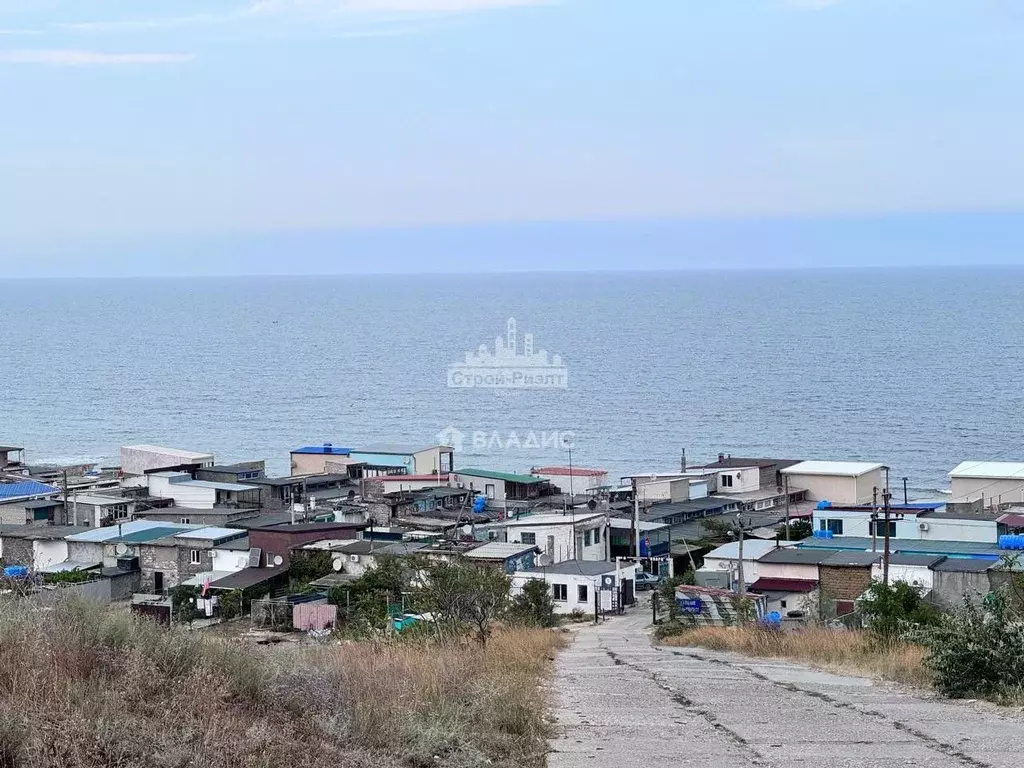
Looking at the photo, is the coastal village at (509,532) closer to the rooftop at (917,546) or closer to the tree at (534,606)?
the rooftop at (917,546)

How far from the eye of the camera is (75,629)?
20.1 feet

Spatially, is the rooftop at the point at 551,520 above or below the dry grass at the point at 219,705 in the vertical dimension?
below

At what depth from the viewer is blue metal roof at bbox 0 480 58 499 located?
35281 mm

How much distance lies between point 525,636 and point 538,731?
4974 mm

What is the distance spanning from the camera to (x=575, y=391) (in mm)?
79938

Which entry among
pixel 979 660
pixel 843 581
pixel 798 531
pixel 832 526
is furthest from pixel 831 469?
pixel 979 660

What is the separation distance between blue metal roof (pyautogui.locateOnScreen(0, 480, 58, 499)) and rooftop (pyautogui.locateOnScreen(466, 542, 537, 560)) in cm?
1511

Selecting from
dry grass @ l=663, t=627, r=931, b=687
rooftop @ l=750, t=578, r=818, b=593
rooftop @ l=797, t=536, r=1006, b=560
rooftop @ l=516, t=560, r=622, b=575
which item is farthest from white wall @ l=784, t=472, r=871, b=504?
dry grass @ l=663, t=627, r=931, b=687

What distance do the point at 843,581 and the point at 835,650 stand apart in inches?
465

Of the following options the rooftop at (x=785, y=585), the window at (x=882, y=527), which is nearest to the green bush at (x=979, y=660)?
the rooftop at (x=785, y=585)

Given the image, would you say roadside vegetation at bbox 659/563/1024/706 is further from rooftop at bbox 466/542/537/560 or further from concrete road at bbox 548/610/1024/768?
rooftop at bbox 466/542/537/560

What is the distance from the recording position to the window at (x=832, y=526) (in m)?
29.9

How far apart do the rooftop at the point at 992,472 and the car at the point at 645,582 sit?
43.1ft

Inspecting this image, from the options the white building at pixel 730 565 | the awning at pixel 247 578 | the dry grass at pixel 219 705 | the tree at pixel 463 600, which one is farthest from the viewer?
the white building at pixel 730 565
